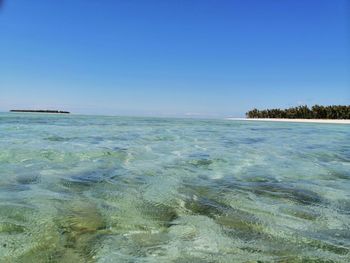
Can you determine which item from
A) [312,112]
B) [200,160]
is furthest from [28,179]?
[312,112]

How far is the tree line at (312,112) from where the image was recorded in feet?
184

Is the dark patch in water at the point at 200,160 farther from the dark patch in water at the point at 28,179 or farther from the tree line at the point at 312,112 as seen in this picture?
the tree line at the point at 312,112

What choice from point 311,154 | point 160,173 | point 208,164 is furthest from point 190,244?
point 311,154

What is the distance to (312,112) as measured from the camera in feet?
198

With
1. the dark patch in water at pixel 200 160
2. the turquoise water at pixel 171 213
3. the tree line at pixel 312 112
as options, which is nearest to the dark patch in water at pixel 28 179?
the turquoise water at pixel 171 213

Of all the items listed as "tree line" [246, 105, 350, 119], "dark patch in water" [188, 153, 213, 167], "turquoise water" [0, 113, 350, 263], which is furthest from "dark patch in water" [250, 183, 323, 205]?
"tree line" [246, 105, 350, 119]

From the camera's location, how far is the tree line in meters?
56.0

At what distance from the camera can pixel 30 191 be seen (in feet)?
15.1

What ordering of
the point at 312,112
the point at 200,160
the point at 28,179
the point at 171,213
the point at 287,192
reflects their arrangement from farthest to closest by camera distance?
the point at 312,112 → the point at 200,160 → the point at 28,179 → the point at 287,192 → the point at 171,213

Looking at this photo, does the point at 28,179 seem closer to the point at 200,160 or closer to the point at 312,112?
the point at 200,160

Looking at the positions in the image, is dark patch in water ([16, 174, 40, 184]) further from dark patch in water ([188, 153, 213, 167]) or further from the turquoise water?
dark patch in water ([188, 153, 213, 167])

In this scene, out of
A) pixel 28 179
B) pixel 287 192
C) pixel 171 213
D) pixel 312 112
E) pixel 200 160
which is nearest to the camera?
pixel 171 213

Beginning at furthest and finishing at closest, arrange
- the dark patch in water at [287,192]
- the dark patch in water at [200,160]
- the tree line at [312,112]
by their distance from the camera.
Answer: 1. the tree line at [312,112]
2. the dark patch in water at [200,160]
3. the dark patch in water at [287,192]

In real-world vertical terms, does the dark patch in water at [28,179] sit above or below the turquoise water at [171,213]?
above
